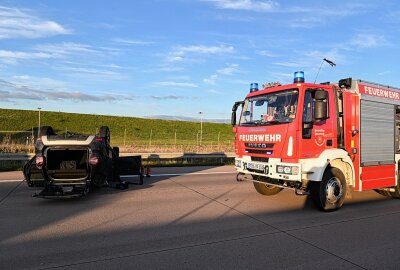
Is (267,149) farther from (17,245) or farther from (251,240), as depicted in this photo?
(17,245)

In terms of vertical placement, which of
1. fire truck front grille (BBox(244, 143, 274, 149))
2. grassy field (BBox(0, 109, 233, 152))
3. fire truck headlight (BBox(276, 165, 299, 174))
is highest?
grassy field (BBox(0, 109, 233, 152))

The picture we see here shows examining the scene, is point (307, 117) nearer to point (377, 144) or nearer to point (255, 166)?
point (255, 166)

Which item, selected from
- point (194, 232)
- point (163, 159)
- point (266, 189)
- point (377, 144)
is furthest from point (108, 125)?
point (194, 232)

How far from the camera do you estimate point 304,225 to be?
6.68 meters

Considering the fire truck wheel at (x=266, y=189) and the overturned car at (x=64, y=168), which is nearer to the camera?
the overturned car at (x=64, y=168)

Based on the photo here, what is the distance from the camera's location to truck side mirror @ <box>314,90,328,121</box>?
7.29 metres

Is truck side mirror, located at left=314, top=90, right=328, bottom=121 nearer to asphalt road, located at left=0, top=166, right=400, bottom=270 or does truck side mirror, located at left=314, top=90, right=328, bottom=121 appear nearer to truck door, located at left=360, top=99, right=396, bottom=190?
truck door, located at left=360, top=99, right=396, bottom=190

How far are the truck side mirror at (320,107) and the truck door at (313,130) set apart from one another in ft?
0.52

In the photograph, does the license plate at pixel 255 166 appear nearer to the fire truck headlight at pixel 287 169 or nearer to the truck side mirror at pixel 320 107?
the fire truck headlight at pixel 287 169

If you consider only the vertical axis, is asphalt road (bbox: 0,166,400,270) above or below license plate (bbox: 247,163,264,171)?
below

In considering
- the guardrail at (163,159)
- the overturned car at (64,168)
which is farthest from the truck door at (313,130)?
the guardrail at (163,159)

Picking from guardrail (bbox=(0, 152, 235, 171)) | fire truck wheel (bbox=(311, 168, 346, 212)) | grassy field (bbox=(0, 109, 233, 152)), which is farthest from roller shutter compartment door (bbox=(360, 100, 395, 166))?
grassy field (bbox=(0, 109, 233, 152))

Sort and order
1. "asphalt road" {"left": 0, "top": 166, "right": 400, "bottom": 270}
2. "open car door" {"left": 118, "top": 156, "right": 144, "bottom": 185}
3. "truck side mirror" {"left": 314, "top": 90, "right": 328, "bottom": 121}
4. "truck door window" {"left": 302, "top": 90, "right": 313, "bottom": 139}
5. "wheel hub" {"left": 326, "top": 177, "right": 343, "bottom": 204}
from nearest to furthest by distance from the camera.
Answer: "asphalt road" {"left": 0, "top": 166, "right": 400, "bottom": 270}
"truck side mirror" {"left": 314, "top": 90, "right": 328, "bottom": 121}
"truck door window" {"left": 302, "top": 90, "right": 313, "bottom": 139}
"wheel hub" {"left": 326, "top": 177, "right": 343, "bottom": 204}
"open car door" {"left": 118, "top": 156, "right": 144, "bottom": 185}

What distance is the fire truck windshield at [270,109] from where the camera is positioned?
765 cm
